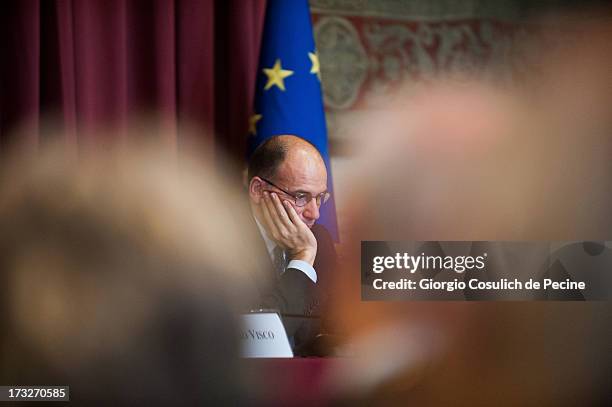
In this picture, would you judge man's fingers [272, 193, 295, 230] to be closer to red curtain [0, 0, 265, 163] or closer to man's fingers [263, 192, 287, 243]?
man's fingers [263, 192, 287, 243]

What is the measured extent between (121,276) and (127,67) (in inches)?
19.0

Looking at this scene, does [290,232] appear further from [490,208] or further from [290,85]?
[490,208]

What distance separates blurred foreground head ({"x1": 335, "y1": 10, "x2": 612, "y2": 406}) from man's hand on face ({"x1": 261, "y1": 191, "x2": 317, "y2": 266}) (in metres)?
0.15

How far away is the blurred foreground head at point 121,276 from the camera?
1.50 m

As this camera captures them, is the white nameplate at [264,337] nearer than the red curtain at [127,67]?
Yes

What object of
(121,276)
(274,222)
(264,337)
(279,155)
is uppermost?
(279,155)

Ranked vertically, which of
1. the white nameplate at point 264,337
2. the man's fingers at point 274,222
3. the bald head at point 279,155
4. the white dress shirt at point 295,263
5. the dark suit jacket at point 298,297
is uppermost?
the bald head at point 279,155

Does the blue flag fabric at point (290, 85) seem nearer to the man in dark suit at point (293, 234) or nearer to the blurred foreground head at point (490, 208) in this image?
the man in dark suit at point (293, 234)

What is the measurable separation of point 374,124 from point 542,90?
463 millimetres

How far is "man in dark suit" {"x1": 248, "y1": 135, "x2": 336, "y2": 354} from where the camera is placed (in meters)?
1.50

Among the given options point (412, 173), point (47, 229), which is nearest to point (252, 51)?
point (412, 173)

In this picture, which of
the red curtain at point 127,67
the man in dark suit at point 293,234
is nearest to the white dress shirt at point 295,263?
the man in dark suit at point 293,234

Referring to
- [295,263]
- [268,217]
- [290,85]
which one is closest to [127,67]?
[290,85]

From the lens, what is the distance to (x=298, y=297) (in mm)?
1502
